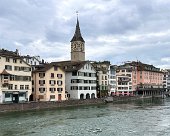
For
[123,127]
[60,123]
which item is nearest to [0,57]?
[60,123]

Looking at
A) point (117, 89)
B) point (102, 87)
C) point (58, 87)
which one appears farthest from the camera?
point (117, 89)

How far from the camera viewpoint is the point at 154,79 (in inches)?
6890

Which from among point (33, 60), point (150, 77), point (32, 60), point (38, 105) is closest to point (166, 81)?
point (150, 77)

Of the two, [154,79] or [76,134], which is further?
[154,79]

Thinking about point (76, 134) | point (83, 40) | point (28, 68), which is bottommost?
point (76, 134)

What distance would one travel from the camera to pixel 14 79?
7500 cm

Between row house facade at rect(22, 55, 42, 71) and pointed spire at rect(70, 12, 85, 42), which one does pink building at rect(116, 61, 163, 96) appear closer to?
pointed spire at rect(70, 12, 85, 42)

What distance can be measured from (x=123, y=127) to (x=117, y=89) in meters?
89.8

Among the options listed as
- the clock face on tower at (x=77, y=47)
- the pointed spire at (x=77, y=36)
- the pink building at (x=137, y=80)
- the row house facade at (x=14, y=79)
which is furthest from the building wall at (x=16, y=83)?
the pink building at (x=137, y=80)

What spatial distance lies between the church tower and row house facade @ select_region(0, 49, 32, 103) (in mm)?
43256

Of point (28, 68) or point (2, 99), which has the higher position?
point (28, 68)

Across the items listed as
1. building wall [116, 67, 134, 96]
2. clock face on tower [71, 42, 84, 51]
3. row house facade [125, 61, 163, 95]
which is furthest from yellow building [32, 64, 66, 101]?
row house facade [125, 61, 163, 95]

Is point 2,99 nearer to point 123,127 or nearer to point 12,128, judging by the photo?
point 12,128

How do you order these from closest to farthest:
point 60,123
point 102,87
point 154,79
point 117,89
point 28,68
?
point 60,123, point 28,68, point 102,87, point 117,89, point 154,79
